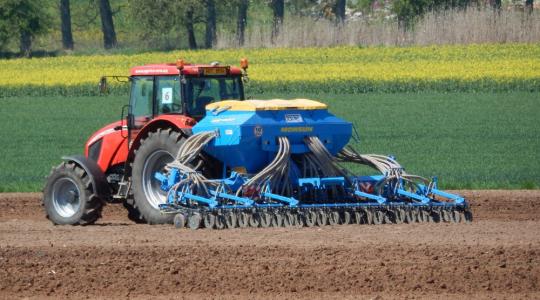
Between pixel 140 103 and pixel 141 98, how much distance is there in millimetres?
73

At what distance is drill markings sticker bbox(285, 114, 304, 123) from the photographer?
45.2ft

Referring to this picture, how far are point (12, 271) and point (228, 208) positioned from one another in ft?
10.9

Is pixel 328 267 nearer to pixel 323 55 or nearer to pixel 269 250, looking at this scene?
pixel 269 250

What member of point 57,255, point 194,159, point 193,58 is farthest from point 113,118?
point 57,255

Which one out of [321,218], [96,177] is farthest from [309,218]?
[96,177]

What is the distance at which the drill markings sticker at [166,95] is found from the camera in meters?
14.2

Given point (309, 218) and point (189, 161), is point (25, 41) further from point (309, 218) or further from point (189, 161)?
point (309, 218)

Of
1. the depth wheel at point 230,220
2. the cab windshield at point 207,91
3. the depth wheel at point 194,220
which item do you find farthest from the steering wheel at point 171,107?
the depth wheel at point 230,220

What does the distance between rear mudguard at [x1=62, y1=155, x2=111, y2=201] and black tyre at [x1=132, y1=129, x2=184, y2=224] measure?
39 cm

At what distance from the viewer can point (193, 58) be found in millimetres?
45188

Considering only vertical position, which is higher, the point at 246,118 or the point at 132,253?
the point at 246,118

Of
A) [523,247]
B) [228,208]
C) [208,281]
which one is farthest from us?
[228,208]

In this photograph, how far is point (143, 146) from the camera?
547 inches

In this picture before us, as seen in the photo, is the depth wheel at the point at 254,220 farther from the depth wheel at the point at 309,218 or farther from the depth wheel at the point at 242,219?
the depth wheel at the point at 309,218
